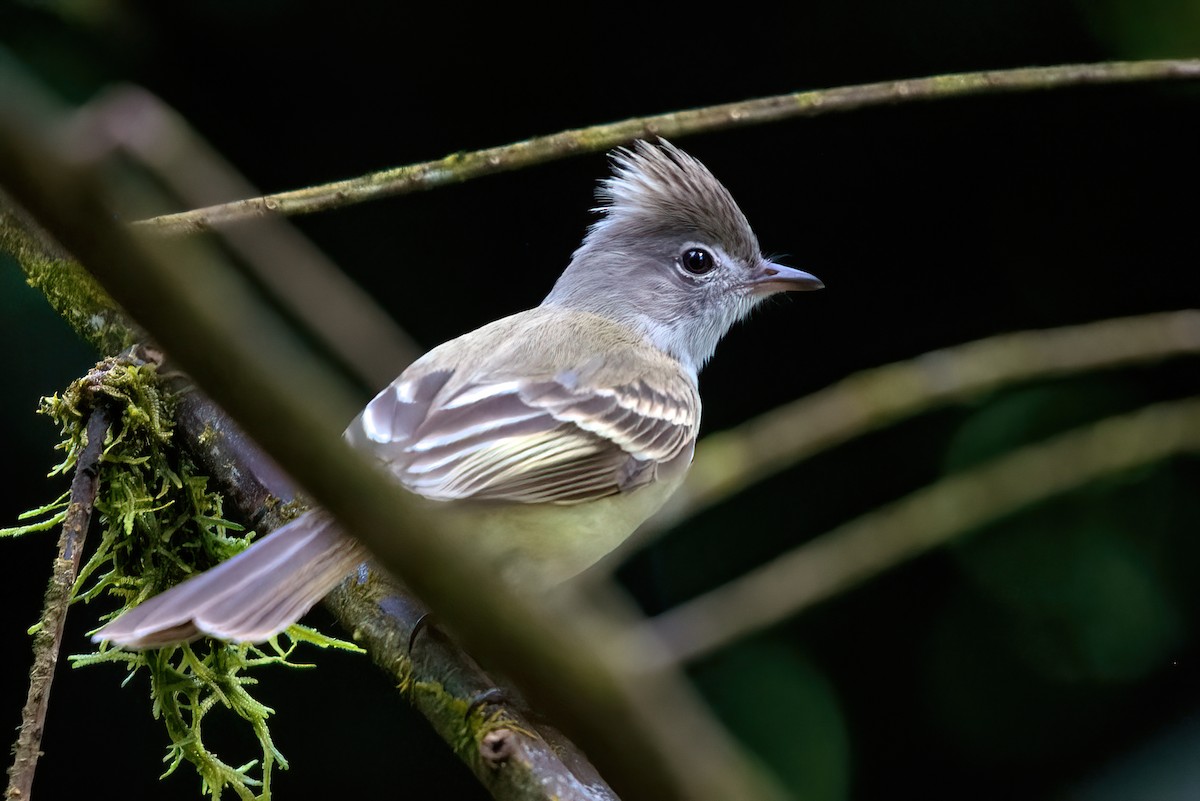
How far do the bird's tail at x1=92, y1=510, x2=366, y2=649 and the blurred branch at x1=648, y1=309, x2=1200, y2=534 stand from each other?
89cm

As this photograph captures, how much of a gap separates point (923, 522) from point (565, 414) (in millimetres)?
1022

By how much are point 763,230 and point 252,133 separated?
6.73ft

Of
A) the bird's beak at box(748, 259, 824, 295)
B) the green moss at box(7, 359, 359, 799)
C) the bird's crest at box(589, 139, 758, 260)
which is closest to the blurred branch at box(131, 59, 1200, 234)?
the green moss at box(7, 359, 359, 799)

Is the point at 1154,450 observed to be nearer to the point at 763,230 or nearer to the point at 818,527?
the point at 818,527

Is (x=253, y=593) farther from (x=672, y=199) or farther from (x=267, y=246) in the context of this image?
(x=672, y=199)

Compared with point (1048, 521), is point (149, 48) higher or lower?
higher

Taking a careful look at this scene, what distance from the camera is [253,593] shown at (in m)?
2.59

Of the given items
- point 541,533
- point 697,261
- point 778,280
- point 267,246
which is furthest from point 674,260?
point 267,246

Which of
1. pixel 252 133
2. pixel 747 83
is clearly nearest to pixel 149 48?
pixel 252 133

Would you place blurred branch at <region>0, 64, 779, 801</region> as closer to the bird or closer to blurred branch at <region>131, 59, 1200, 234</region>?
the bird

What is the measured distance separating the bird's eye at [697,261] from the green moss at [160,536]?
82.4 inches

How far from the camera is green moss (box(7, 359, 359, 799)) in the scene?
10.0 feet

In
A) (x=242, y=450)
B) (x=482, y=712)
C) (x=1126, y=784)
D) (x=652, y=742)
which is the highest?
(x=652, y=742)

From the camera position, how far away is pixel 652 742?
1033mm
